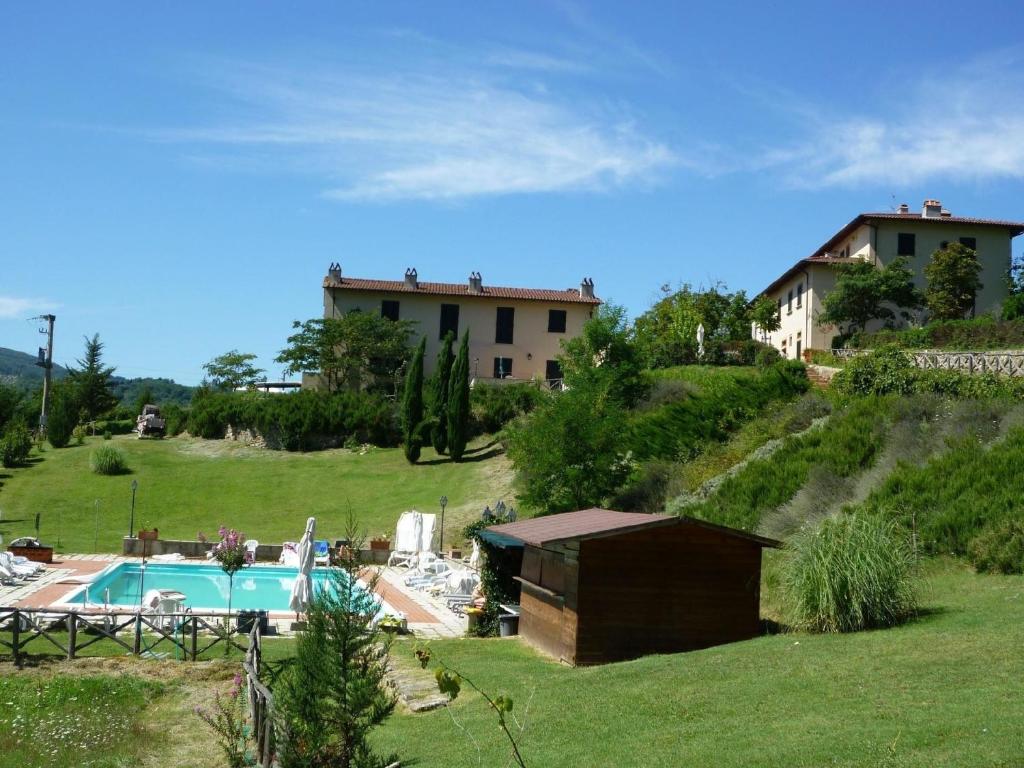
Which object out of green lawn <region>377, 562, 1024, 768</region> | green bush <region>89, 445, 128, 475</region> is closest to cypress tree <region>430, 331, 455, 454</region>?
→ green bush <region>89, 445, 128, 475</region>

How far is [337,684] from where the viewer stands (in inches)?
250

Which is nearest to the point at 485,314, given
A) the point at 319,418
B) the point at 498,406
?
the point at 498,406

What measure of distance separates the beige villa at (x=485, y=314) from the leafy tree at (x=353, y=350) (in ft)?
7.88

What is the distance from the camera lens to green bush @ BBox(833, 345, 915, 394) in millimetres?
27328

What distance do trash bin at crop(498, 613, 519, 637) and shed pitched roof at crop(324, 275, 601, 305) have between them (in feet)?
115

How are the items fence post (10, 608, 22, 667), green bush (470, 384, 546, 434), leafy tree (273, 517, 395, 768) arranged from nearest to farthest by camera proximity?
leafy tree (273, 517, 395, 768) → fence post (10, 608, 22, 667) → green bush (470, 384, 546, 434)

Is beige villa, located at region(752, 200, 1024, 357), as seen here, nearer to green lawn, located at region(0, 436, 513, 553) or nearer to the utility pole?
green lawn, located at region(0, 436, 513, 553)

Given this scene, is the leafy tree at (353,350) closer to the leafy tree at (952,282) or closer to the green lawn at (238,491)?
the green lawn at (238,491)

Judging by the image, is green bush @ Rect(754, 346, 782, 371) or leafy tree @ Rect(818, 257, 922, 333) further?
leafy tree @ Rect(818, 257, 922, 333)

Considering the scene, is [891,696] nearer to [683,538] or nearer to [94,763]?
[683,538]

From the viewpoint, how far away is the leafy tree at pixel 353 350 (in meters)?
47.4

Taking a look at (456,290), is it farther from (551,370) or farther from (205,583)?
(205,583)

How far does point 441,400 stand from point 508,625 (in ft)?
82.0

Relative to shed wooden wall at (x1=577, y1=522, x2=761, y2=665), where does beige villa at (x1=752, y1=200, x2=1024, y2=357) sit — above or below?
above
